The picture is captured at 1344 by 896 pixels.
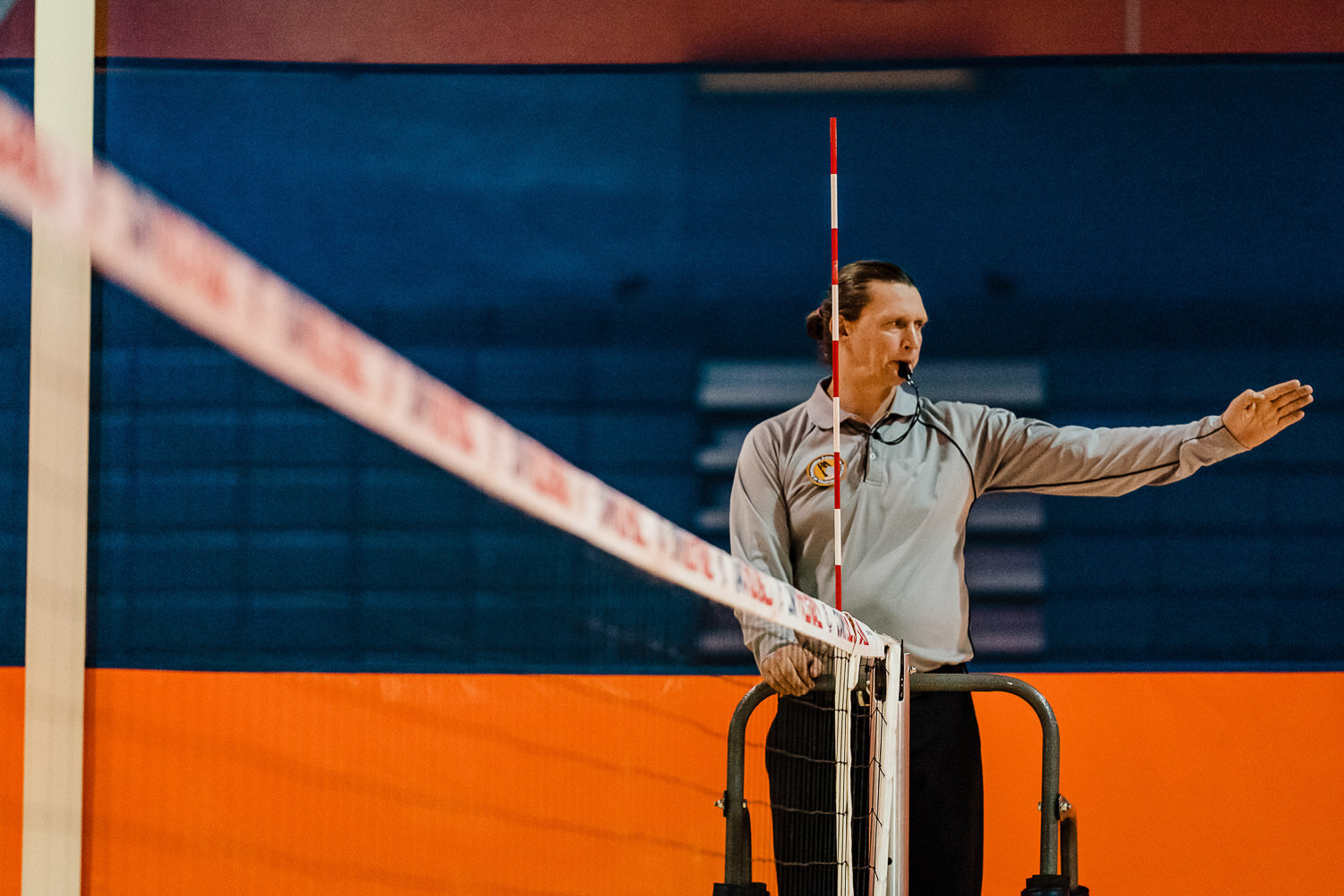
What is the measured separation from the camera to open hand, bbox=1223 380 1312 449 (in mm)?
1916

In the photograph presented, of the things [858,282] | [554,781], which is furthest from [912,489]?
[554,781]

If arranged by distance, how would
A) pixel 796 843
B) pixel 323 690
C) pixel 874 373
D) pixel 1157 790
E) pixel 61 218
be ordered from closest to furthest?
1. pixel 61 218
2. pixel 796 843
3. pixel 874 373
4. pixel 1157 790
5. pixel 323 690

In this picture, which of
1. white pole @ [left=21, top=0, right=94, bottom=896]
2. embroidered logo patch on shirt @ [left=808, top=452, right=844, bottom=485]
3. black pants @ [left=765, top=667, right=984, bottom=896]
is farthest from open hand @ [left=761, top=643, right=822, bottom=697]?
white pole @ [left=21, top=0, right=94, bottom=896]

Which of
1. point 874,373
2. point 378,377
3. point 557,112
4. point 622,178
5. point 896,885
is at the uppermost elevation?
point 557,112

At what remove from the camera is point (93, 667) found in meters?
2.63

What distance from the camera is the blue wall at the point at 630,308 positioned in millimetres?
2439

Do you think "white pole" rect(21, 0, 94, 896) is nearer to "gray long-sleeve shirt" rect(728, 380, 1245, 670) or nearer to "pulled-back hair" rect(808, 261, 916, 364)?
"gray long-sleeve shirt" rect(728, 380, 1245, 670)

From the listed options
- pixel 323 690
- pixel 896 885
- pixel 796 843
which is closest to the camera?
pixel 896 885

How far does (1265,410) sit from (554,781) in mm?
1638

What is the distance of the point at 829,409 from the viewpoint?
216 centimetres

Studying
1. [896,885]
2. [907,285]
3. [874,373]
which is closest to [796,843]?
[896,885]

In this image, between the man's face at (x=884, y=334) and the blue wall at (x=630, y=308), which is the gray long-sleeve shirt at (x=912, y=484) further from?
the blue wall at (x=630, y=308)

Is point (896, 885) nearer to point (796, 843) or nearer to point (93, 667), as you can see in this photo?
point (796, 843)

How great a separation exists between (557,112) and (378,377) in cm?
219
